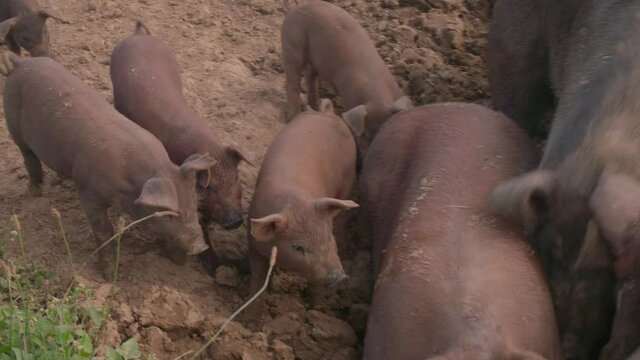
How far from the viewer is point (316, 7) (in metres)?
5.36

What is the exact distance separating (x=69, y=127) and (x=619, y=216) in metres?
2.33

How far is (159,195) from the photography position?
3809 mm

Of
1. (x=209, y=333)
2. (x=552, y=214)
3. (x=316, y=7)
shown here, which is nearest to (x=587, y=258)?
(x=552, y=214)

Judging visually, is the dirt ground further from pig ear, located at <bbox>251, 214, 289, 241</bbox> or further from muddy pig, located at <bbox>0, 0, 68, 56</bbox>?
pig ear, located at <bbox>251, 214, 289, 241</bbox>

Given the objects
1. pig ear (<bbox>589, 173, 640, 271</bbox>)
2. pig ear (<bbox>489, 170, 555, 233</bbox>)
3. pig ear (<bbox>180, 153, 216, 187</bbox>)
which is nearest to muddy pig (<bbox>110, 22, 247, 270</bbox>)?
pig ear (<bbox>180, 153, 216, 187</bbox>)

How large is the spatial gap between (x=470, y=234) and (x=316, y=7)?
95.8 inches

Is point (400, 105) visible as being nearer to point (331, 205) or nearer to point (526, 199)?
point (331, 205)

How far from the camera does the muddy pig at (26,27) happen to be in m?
5.70

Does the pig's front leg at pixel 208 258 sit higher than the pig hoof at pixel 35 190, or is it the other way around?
the pig hoof at pixel 35 190

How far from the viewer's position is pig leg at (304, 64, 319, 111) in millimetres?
5383

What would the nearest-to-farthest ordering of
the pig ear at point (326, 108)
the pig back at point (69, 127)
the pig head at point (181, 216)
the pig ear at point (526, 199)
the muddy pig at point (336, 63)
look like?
the pig ear at point (526, 199)
the pig head at point (181, 216)
the pig back at point (69, 127)
the pig ear at point (326, 108)
the muddy pig at point (336, 63)

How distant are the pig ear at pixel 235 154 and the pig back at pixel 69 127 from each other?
0.30 meters

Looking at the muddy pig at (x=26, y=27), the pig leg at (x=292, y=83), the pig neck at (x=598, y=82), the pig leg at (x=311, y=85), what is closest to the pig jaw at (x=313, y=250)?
the pig neck at (x=598, y=82)

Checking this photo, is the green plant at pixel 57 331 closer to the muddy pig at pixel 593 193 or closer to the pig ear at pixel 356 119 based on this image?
the muddy pig at pixel 593 193
